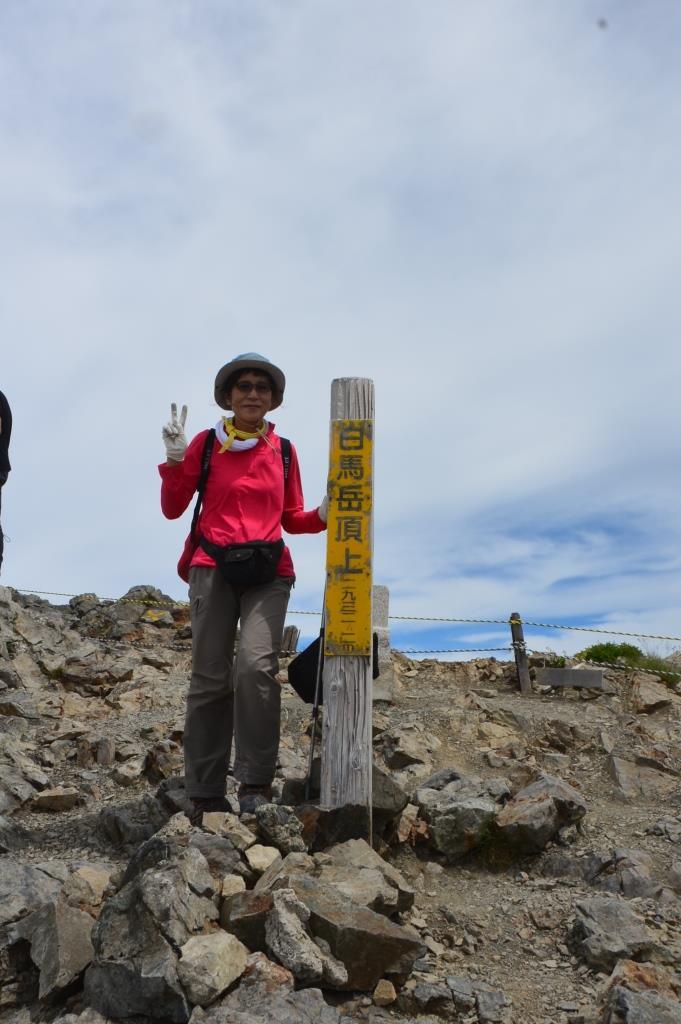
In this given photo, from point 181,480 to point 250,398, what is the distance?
69cm

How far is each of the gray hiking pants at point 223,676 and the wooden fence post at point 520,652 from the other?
7.58m

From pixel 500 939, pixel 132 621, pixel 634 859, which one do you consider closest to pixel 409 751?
pixel 634 859

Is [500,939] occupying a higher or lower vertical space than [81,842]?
lower

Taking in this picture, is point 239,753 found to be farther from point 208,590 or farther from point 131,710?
point 131,710

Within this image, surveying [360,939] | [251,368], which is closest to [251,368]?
[251,368]

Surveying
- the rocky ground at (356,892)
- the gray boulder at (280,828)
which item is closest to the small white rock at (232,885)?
the rocky ground at (356,892)

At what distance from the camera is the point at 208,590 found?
16.0ft

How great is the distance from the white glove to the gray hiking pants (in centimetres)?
72

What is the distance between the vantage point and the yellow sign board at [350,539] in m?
4.81

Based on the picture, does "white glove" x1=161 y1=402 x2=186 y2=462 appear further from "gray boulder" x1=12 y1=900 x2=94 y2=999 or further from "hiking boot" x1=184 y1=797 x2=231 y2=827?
"gray boulder" x1=12 y1=900 x2=94 y2=999

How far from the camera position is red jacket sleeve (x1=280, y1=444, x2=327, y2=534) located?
5168 millimetres

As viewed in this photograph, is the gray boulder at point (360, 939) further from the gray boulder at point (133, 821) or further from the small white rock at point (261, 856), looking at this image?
the gray boulder at point (133, 821)

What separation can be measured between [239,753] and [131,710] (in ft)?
20.5

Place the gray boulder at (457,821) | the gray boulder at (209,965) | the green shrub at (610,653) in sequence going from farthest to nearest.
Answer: the green shrub at (610,653)
the gray boulder at (457,821)
the gray boulder at (209,965)
